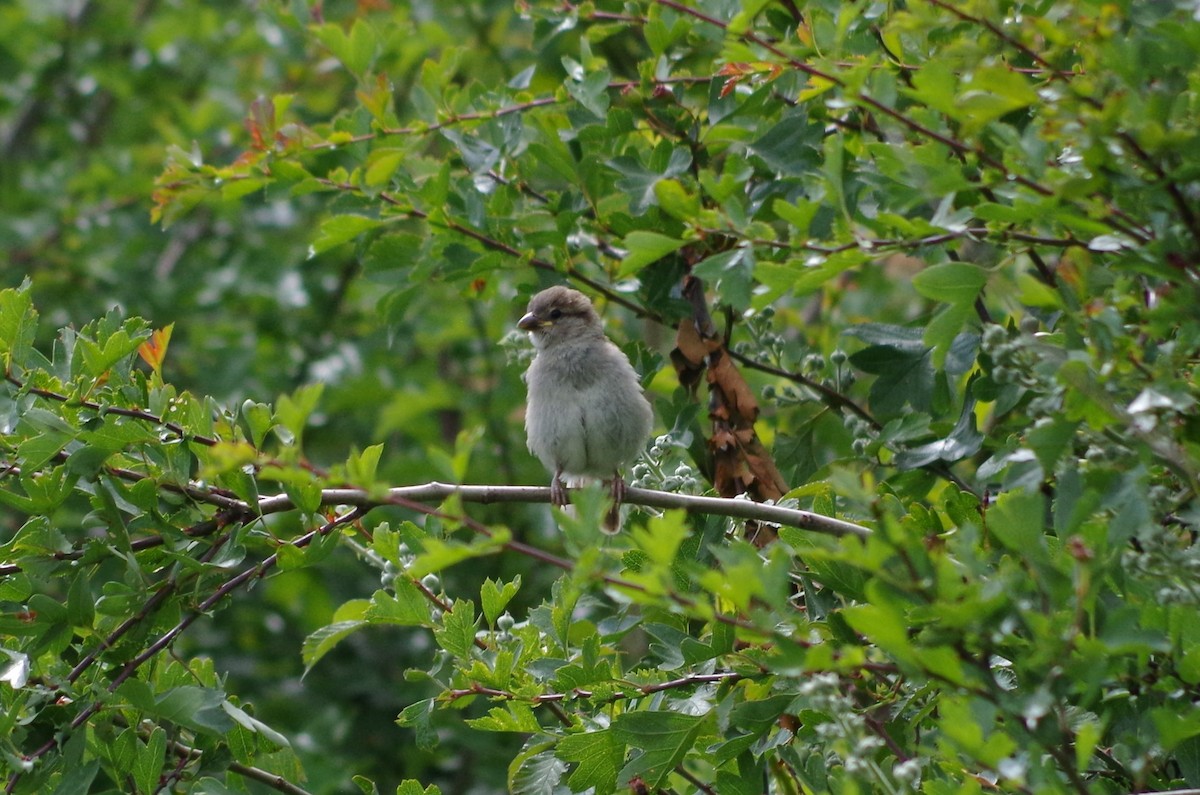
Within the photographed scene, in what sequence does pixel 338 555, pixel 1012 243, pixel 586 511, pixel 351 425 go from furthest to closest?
pixel 351 425 → pixel 338 555 → pixel 1012 243 → pixel 586 511

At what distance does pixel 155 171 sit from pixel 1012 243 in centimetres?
849

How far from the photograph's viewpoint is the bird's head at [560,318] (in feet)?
17.9

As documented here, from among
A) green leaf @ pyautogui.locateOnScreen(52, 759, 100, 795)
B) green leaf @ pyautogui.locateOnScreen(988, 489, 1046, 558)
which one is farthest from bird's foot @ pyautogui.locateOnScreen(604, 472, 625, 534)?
green leaf @ pyautogui.locateOnScreen(988, 489, 1046, 558)

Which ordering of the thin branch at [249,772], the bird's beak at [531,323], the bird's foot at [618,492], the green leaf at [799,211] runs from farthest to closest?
the bird's beak at [531,323] → the bird's foot at [618,492] → the thin branch at [249,772] → the green leaf at [799,211]

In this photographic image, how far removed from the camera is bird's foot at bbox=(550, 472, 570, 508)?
3792 millimetres

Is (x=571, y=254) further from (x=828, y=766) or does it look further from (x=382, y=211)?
(x=828, y=766)

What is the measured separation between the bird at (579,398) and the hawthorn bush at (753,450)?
375 mm

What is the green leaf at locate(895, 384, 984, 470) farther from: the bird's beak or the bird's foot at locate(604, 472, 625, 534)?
Answer: the bird's beak

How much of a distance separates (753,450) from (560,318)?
5.57ft

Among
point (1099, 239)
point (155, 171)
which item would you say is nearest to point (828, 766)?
point (1099, 239)

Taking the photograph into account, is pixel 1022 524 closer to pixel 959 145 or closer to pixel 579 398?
pixel 959 145

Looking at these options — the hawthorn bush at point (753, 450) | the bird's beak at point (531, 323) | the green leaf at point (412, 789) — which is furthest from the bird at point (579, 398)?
the green leaf at point (412, 789)

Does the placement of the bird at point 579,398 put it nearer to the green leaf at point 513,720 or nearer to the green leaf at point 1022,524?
the green leaf at point 513,720

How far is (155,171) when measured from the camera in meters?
9.95
